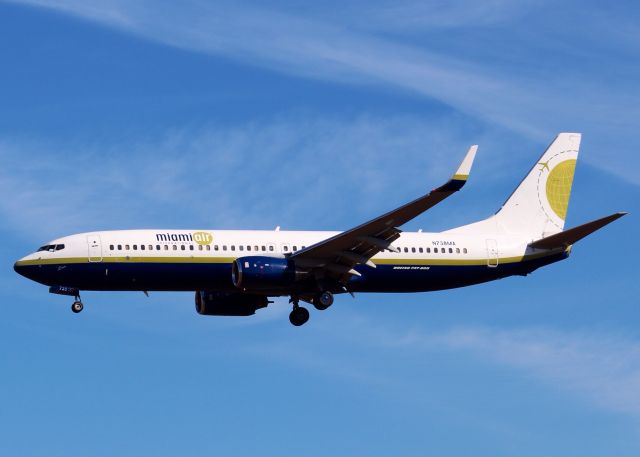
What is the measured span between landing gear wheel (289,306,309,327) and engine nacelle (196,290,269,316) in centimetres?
239

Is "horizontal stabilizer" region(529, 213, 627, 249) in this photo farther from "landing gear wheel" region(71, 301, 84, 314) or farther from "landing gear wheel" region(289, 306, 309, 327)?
"landing gear wheel" region(71, 301, 84, 314)

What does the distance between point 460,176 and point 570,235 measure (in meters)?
14.8

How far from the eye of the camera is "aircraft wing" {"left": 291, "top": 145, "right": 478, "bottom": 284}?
192ft

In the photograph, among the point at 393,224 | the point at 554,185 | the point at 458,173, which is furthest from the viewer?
the point at 554,185

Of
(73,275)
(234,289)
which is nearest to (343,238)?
(234,289)

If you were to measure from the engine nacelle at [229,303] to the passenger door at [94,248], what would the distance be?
739 cm


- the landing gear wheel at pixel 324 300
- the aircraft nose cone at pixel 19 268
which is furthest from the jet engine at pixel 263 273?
the aircraft nose cone at pixel 19 268

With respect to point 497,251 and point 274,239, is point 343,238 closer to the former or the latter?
point 274,239

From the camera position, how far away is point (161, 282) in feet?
206

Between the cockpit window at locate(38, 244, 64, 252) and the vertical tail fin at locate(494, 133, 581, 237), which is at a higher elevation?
the vertical tail fin at locate(494, 133, 581, 237)

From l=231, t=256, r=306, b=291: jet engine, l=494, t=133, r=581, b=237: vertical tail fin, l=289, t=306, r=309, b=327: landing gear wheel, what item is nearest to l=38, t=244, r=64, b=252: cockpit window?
l=231, t=256, r=306, b=291: jet engine

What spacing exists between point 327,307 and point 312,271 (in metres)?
2.14

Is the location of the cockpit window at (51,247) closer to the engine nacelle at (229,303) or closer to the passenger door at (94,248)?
the passenger door at (94,248)

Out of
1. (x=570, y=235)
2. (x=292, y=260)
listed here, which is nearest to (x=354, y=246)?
(x=292, y=260)
